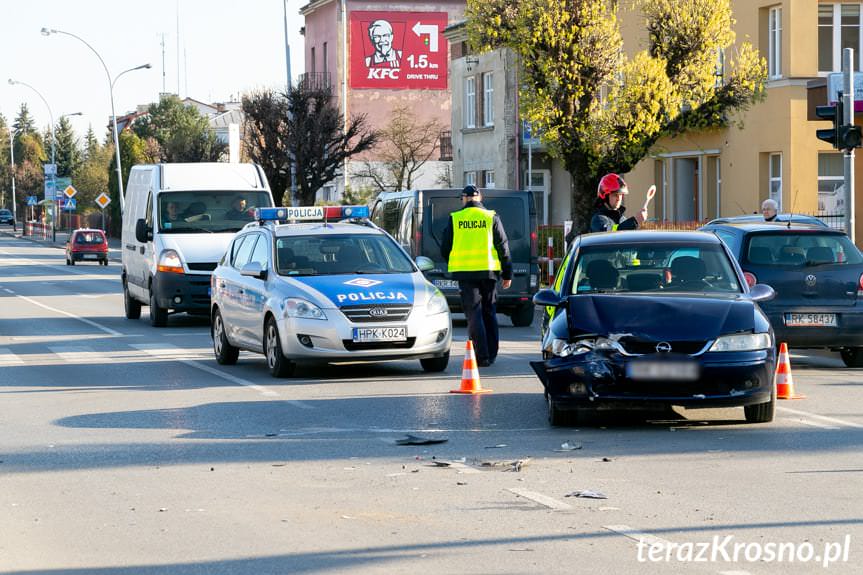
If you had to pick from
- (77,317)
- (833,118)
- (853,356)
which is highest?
(833,118)

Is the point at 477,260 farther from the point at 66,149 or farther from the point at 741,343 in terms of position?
the point at 66,149

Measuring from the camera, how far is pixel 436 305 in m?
15.2

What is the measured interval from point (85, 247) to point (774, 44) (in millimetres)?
35557

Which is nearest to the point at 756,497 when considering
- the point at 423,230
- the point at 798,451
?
the point at 798,451

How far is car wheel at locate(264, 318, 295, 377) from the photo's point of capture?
15.1m

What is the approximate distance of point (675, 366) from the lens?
10.7 m

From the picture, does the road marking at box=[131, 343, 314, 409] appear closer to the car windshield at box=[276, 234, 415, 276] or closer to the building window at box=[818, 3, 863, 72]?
the car windshield at box=[276, 234, 415, 276]

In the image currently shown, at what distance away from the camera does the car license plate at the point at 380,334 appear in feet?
48.1

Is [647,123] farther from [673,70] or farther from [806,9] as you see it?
[806,9]

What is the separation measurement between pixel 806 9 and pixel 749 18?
183 cm

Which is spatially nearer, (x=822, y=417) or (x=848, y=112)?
(x=822, y=417)

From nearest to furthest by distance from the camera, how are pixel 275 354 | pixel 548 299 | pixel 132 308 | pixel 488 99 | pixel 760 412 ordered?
pixel 760 412 → pixel 548 299 → pixel 275 354 → pixel 132 308 → pixel 488 99

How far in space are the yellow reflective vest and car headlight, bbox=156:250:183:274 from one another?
854cm

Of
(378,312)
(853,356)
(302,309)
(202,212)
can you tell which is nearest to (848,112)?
(853,356)
